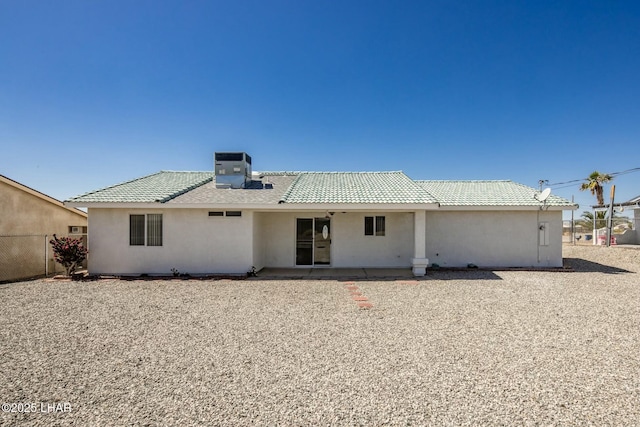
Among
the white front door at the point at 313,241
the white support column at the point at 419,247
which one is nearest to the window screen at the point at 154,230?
the white front door at the point at 313,241

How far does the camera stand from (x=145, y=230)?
39.6 feet

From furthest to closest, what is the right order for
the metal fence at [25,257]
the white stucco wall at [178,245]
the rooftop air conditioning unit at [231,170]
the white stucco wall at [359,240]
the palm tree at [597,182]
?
the palm tree at [597,182], the rooftop air conditioning unit at [231,170], the white stucco wall at [359,240], the white stucco wall at [178,245], the metal fence at [25,257]

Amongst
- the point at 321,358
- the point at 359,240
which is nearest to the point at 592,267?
the point at 359,240

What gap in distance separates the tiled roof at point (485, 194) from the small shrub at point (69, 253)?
1364 centimetres

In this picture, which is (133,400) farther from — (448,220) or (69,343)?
(448,220)

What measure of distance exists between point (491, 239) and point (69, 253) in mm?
16046

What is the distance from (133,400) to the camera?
3.72m

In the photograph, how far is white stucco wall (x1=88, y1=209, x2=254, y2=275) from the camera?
1201cm

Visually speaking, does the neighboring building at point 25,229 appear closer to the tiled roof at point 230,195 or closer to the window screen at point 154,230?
the window screen at point 154,230

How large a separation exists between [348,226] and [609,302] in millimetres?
8329

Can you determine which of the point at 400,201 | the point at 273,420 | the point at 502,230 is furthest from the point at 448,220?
the point at 273,420

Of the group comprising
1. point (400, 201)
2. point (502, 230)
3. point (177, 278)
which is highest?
point (400, 201)

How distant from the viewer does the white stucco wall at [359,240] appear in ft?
45.1

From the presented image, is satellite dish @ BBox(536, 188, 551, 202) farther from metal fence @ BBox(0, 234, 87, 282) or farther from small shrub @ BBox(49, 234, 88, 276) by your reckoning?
metal fence @ BBox(0, 234, 87, 282)
